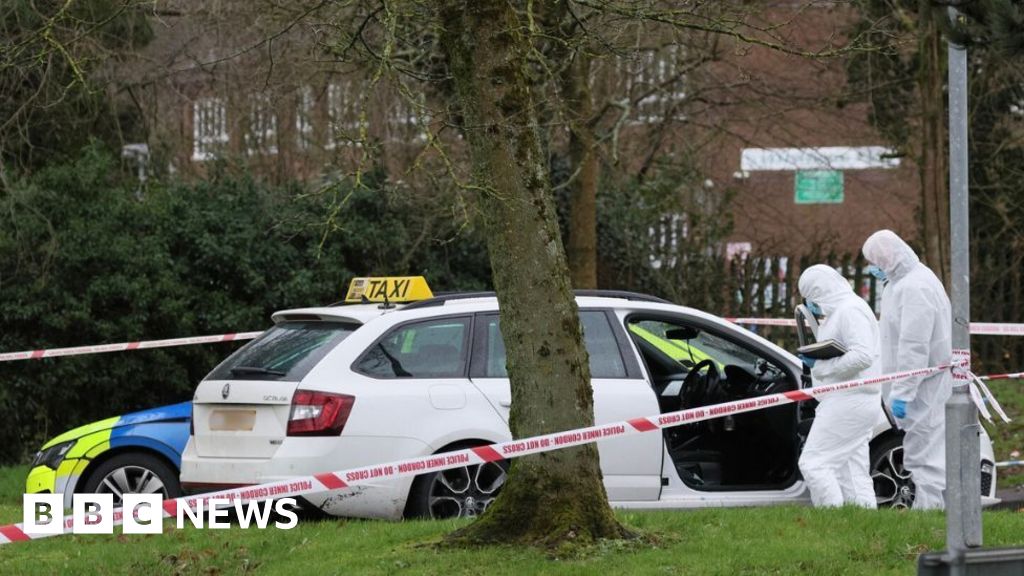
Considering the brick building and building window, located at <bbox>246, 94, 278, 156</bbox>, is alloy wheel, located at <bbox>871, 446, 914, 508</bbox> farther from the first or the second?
building window, located at <bbox>246, 94, 278, 156</bbox>

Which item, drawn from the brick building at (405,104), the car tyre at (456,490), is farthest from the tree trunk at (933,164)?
the car tyre at (456,490)

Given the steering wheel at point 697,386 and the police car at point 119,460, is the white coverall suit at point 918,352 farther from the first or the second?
the police car at point 119,460

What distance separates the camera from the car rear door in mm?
8664

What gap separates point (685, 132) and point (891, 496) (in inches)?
393

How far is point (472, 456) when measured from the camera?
24.0 ft

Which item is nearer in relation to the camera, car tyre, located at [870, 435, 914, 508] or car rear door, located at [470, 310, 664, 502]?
car rear door, located at [470, 310, 664, 502]

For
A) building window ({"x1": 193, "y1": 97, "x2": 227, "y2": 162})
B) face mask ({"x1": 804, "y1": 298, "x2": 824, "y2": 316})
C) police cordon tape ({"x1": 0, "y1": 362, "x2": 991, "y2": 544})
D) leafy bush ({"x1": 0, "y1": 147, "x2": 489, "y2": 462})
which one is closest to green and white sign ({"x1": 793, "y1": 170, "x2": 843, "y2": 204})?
building window ({"x1": 193, "y1": 97, "x2": 227, "y2": 162})

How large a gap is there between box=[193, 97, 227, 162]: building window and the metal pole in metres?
13.3

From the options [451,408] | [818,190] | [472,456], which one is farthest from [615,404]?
[818,190]

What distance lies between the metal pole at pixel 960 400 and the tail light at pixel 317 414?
11.7 ft

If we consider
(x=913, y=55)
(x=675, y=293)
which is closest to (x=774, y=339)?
(x=675, y=293)

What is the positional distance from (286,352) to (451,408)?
113 centimetres

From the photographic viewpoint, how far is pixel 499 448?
6.96 meters

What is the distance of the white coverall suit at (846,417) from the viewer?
8531 mm
